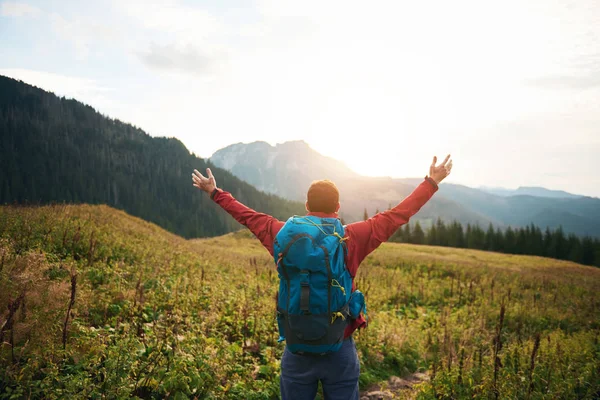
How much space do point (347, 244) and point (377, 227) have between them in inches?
16.2

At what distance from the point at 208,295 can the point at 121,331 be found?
10.2 feet

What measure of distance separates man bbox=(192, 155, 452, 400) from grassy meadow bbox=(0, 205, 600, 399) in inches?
84.2

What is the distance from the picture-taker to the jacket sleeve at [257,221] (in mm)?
3598

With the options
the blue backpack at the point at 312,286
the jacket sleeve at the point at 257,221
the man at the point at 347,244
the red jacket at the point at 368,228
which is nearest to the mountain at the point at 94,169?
the jacket sleeve at the point at 257,221

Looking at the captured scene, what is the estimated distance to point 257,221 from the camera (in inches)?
147

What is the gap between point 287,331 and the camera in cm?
305

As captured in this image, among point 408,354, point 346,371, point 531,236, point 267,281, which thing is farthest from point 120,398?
point 531,236

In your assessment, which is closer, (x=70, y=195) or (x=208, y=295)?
(x=208, y=295)

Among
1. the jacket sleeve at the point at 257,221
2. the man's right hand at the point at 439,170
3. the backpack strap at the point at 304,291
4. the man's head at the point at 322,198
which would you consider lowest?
the backpack strap at the point at 304,291

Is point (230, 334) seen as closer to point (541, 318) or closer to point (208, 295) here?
point (208, 295)

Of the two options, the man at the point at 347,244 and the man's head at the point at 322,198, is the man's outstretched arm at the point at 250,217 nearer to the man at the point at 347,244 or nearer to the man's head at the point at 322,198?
the man at the point at 347,244

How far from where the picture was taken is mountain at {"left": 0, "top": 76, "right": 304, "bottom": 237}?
5482 inches

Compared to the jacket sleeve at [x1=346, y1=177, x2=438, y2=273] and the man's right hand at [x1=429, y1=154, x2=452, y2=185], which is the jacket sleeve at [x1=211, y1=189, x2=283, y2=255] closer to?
the jacket sleeve at [x1=346, y1=177, x2=438, y2=273]

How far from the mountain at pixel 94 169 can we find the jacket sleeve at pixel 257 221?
151 metres
